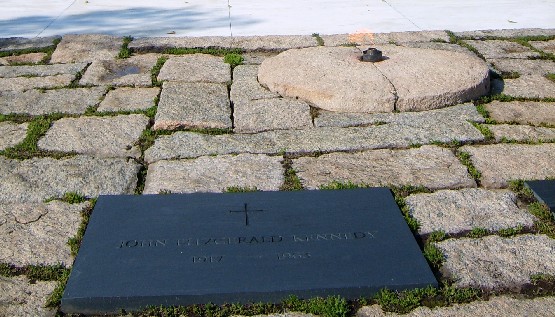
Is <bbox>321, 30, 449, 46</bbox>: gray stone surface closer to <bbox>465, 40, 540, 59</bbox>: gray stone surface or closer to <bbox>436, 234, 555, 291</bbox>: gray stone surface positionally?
<bbox>465, 40, 540, 59</bbox>: gray stone surface

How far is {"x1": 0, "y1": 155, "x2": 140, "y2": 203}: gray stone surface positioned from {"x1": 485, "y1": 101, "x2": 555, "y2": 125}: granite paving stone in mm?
1955

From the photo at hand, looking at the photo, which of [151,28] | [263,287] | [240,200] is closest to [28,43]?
[151,28]

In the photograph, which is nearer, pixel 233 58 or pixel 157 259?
pixel 157 259

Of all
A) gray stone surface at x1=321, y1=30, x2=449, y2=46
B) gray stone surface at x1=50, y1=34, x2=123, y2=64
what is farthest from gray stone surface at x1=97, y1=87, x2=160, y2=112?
gray stone surface at x1=321, y1=30, x2=449, y2=46

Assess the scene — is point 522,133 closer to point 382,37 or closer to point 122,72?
point 382,37

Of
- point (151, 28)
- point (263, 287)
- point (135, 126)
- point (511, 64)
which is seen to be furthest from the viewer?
point (151, 28)

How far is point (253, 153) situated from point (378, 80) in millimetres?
1002

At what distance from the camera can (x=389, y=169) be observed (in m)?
3.11

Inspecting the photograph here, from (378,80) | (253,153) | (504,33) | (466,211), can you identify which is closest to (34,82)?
(253,153)

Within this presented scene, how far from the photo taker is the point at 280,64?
4270 mm

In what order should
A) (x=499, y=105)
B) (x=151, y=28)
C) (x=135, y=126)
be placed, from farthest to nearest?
1. (x=151, y=28)
2. (x=499, y=105)
3. (x=135, y=126)

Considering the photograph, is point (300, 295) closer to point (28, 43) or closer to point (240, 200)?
point (240, 200)

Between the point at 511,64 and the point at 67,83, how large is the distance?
289cm

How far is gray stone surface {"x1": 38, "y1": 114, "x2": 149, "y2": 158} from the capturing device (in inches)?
132
